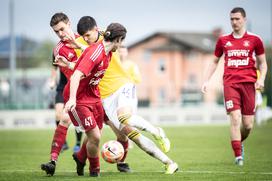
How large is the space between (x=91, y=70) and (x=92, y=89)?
49 centimetres

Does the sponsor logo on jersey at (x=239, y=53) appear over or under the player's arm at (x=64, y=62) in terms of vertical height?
under

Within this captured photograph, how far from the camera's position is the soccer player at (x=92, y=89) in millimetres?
9445

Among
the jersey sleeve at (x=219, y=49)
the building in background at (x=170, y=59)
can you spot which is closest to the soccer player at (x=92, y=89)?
the jersey sleeve at (x=219, y=49)

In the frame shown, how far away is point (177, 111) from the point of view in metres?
37.4

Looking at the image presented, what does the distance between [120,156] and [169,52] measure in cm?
8607

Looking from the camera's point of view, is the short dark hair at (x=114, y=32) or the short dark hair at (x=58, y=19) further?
the short dark hair at (x=58, y=19)

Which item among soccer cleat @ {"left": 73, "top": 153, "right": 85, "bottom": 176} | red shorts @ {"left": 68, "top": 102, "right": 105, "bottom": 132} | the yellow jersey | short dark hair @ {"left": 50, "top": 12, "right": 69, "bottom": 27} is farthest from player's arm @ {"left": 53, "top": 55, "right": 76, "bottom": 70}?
soccer cleat @ {"left": 73, "top": 153, "right": 85, "bottom": 176}

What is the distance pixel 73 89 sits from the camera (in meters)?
9.01

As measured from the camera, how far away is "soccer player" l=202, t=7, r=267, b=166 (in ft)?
39.7

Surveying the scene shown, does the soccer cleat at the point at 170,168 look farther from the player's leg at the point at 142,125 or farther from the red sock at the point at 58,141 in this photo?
the red sock at the point at 58,141

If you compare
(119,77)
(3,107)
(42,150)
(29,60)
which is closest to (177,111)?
(3,107)

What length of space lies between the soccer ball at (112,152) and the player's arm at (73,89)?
4.37 ft

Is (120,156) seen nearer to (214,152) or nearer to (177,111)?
(214,152)

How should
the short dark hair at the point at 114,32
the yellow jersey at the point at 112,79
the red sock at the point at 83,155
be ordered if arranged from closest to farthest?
the short dark hair at the point at 114,32
the red sock at the point at 83,155
the yellow jersey at the point at 112,79
